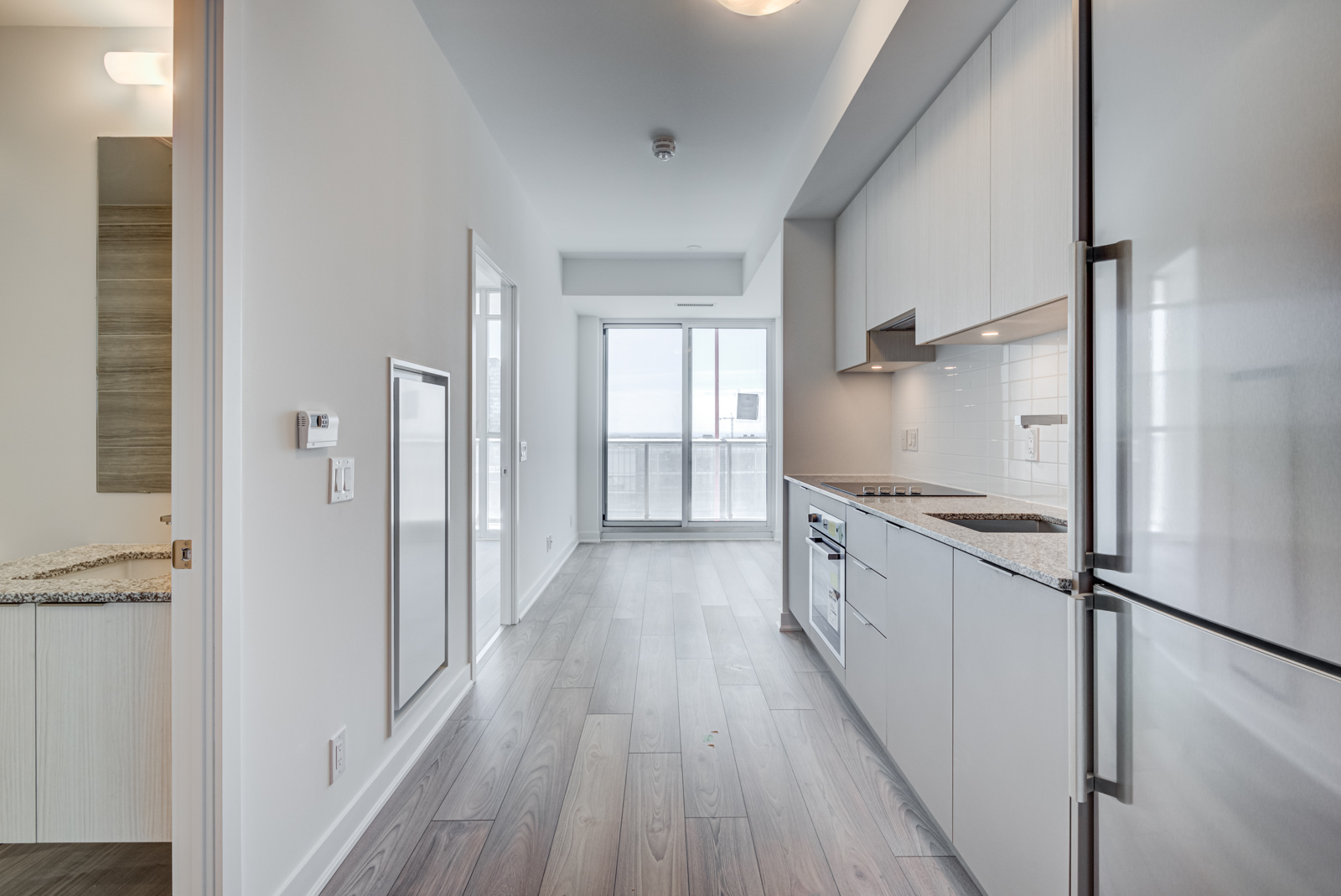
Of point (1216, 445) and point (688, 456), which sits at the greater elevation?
point (1216, 445)

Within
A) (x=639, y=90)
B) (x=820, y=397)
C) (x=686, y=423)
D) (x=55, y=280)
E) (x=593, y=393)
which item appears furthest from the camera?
(x=686, y=423)

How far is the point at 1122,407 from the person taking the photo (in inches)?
37.4

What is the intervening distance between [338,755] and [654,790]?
948 mm

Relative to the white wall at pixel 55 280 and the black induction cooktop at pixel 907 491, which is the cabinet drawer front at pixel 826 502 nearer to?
the black induction cooktop at pixel 907 491

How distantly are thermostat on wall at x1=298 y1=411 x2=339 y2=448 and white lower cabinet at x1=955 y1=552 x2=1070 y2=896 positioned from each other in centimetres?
162

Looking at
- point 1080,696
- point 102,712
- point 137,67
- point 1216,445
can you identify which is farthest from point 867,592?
point 137,67

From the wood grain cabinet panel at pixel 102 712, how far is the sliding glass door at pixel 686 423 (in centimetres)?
510

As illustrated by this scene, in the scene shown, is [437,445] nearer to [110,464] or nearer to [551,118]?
[110,464]

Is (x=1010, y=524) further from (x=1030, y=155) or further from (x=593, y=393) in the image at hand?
(x=593, y=393)

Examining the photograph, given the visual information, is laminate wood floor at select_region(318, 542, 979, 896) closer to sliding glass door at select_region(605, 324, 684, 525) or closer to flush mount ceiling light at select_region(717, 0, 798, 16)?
flush mount ceiling light at select_region(717, 0, 798, 16)

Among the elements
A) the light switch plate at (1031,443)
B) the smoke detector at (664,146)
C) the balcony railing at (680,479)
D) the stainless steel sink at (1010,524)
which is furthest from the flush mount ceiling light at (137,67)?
the balcony railing at (680,479)

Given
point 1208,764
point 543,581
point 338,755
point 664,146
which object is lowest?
point 543,581

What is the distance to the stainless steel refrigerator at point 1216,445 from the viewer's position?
66 centimetres

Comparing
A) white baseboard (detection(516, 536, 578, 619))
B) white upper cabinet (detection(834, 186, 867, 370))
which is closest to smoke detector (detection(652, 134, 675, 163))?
white upper cabinet (detection(834, 186, 867, 370))
